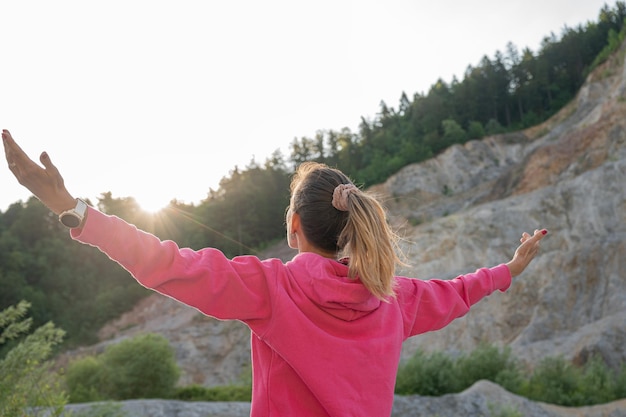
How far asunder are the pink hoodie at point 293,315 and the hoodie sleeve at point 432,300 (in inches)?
6.9

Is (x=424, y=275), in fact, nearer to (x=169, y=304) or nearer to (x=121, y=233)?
(x=169, y=304)

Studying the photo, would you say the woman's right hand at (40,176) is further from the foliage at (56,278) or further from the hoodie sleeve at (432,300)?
the foliage at (56,278)

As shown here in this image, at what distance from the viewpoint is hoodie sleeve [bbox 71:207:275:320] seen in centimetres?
149

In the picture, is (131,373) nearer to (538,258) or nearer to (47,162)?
(47,162)

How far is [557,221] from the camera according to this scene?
20516mm

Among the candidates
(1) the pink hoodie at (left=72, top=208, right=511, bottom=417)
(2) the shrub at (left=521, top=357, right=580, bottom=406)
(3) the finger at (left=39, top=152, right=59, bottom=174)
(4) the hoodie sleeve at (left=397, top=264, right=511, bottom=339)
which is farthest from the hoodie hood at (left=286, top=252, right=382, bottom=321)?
(2) the shrub at (left=521, top=357, right=580, bottom=406)

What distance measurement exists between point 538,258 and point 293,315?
1901 centimetres

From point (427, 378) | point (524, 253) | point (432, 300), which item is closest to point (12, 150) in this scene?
point (432, 300)

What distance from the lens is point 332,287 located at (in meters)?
1.81

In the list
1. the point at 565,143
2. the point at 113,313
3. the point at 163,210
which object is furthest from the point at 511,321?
the point at 163,210

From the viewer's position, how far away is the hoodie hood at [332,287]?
71.1 inches

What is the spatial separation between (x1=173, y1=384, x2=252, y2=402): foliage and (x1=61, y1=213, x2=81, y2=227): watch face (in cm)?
1007

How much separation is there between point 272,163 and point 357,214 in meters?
40.3

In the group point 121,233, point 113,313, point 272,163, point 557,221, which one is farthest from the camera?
point 272,163
